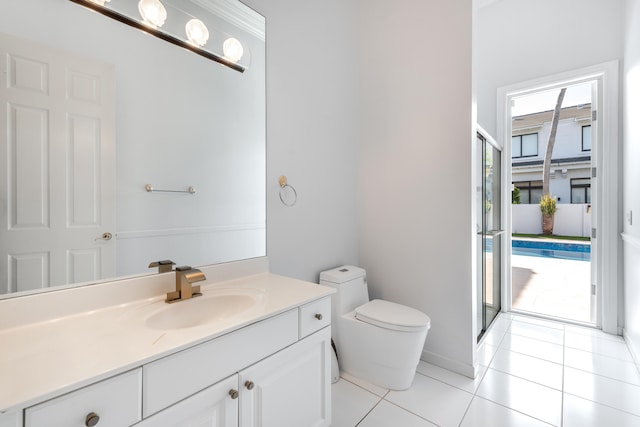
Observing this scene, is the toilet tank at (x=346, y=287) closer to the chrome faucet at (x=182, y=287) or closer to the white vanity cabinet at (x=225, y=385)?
the white vanity cabinet at (x=225, y=385)

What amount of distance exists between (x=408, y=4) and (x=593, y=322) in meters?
3.36

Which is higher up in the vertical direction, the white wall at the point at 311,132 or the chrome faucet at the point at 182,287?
the white wall at the point at 311,132

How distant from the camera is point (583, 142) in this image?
8961 mm

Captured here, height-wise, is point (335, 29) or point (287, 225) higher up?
point (335, 29)

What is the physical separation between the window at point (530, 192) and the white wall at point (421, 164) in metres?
10.1

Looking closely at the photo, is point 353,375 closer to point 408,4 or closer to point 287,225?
point 287,225

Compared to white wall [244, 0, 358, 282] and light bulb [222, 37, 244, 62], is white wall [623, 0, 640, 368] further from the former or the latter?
light bulb [222, 37, 244, 62]

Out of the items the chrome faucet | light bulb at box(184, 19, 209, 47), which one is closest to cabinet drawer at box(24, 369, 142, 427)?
the chrome faucet

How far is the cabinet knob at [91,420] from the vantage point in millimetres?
614

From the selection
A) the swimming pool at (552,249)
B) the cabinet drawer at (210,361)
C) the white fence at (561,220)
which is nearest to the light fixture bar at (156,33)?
the cabinet drawer at (210,361)

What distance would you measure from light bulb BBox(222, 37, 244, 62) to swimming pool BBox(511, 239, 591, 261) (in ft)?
24.6

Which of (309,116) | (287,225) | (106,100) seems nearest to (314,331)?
(287,225)

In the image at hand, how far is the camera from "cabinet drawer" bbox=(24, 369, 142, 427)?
1.87 feet

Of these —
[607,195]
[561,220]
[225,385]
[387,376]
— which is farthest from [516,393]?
[561,220]
